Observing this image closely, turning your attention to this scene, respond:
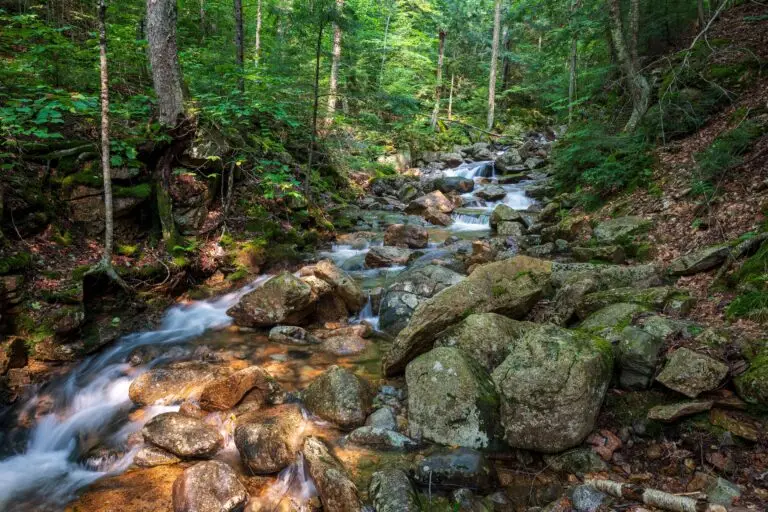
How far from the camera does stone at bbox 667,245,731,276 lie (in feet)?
18.4

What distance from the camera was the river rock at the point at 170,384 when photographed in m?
5.48

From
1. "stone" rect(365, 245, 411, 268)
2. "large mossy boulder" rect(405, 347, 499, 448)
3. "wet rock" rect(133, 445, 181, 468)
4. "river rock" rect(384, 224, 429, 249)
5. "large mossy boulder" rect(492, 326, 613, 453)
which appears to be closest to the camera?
"large mossy boulder" rect(492, 326, 613, 453)

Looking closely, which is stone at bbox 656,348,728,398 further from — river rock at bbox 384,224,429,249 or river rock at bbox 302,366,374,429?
river rock at bbox 384,224,429,249

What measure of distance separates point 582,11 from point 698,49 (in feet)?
12.0

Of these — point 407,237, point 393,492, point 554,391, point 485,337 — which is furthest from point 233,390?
point 407,237

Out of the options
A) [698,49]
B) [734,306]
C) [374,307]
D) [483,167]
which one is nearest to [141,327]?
[374,307]

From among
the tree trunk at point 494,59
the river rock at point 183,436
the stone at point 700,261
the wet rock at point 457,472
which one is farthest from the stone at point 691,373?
the tree trunk at point 494,59

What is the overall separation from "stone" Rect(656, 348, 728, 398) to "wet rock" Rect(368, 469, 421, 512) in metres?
2.55

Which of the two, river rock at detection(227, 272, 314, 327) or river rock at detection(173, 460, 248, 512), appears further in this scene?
river rock at detection(227, 272, 314, 327)

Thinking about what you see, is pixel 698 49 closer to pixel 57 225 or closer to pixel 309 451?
pixel 309 451

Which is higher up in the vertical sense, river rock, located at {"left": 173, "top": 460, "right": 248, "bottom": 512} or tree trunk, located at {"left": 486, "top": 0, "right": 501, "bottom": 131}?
tree trunk, located at {"left": 486, "top": 0, "right": 501, "bottom": 131}

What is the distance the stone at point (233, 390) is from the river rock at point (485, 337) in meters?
2.36

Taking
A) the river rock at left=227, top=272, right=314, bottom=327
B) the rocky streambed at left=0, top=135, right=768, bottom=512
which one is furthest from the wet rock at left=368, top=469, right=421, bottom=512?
the river rock at left=227, top=272, right=314, bottom=327

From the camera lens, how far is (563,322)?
5.69m
